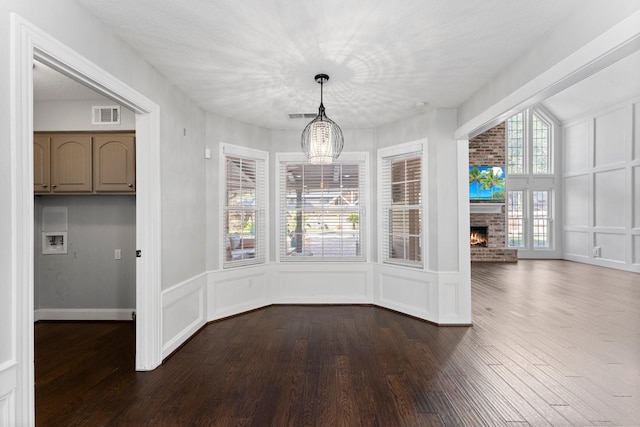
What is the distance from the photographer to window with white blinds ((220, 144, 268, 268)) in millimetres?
4418

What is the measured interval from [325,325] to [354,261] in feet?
3.96

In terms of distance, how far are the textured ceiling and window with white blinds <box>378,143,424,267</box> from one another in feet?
3.09

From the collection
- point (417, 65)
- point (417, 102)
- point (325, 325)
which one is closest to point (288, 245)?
point (325, 325)

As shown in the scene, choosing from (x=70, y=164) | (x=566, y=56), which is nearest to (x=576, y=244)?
(x=566, y=56)

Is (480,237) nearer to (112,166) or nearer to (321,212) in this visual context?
(321,212)

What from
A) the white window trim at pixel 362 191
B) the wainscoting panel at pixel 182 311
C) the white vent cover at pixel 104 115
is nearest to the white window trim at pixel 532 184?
the white window trim at pixel 362 191

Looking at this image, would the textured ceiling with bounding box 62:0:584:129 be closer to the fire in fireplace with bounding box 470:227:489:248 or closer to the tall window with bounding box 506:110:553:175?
the fire in fireplace with bounding box 470:227:489:248

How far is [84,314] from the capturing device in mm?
4145

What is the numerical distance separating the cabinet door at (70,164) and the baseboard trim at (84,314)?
1.52 metres

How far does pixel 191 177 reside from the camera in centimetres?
374

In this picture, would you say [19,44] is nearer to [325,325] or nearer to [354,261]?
[325,325]

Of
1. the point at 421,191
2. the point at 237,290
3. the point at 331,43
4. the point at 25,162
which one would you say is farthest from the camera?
the point at 237,290

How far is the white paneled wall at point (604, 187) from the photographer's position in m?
7.46

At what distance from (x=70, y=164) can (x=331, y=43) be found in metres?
3.32
